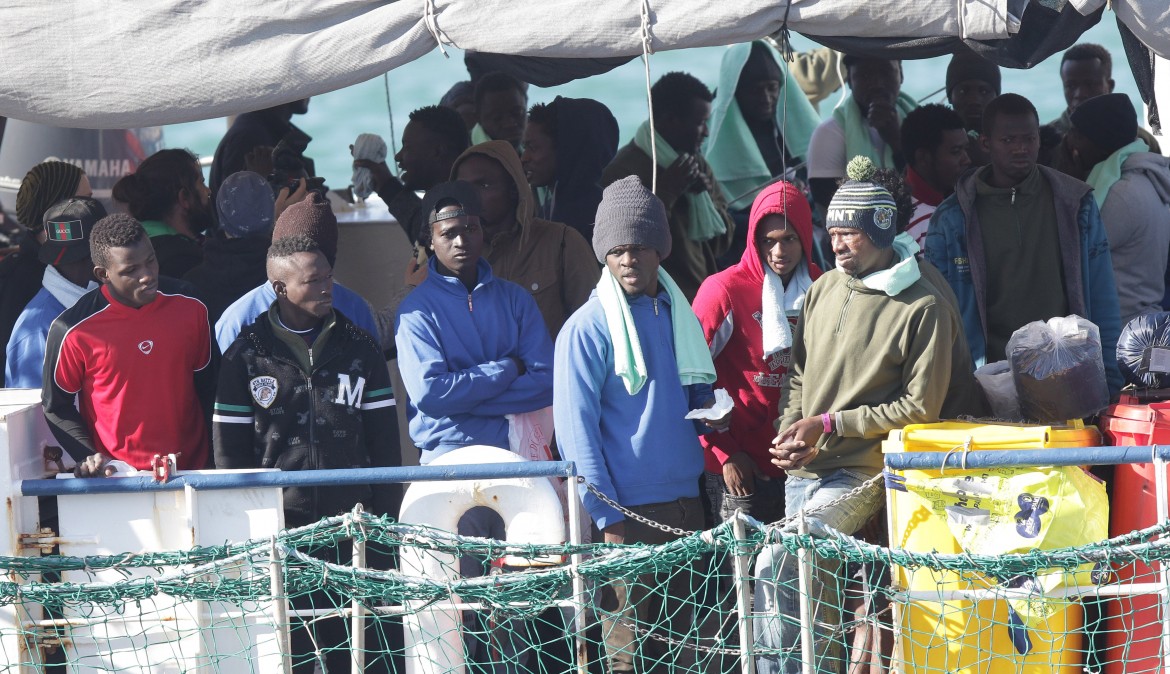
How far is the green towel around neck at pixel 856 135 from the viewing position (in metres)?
7.14

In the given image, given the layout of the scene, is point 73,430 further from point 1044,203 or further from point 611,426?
point 1044,203

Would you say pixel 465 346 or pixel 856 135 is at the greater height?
pixel 856 135

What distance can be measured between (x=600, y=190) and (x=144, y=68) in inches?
101

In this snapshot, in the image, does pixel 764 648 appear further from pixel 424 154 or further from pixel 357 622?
pixel 424 154

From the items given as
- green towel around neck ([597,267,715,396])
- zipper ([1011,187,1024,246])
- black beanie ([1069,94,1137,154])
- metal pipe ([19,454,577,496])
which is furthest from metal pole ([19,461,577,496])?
black beanie ([1069,94,1137,154])

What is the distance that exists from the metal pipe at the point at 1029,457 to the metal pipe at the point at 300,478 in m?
1.11

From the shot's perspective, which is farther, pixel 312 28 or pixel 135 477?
pixel 312 28

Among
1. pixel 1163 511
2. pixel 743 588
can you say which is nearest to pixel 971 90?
pixel 1163 511

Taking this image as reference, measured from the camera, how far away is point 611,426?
16.2 feet

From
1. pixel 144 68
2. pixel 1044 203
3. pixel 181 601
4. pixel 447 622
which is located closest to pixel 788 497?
pixel 447 622

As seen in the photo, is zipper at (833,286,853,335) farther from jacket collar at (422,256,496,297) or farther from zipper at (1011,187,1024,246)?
jacket collar at (422,256,496,297)

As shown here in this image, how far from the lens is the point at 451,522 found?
189 inches

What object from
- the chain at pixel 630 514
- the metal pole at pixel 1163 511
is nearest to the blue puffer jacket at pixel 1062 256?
the metal pole at pixel 1163 511

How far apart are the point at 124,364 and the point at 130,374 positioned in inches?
1.7
